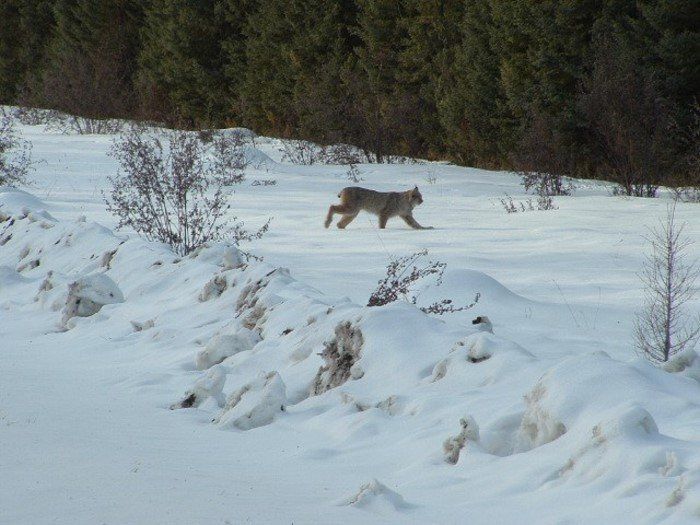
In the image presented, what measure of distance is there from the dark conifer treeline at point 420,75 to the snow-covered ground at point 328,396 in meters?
9.42

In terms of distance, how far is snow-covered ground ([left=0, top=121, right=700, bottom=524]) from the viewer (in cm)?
337

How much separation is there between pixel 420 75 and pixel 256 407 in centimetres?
2311

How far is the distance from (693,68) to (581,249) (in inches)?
475

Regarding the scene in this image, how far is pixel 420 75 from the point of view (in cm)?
2709

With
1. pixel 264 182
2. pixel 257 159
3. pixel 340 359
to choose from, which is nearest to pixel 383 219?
pixel 264 182

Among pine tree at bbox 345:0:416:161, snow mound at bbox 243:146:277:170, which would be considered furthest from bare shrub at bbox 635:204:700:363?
pine tree at bbox 345:0:416:161

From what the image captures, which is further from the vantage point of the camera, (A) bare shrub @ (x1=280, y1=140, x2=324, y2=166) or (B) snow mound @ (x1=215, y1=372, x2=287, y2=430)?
(A) bare shrub @ (x1=280, y1=140, x2=324, y2=166)

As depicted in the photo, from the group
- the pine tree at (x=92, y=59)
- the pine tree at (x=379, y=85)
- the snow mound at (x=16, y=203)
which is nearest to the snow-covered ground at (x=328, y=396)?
the snow mound at (x=16, y=203)

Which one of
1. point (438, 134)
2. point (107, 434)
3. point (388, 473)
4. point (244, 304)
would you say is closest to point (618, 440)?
point (388, 473)

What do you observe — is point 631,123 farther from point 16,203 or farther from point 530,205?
point 16,203

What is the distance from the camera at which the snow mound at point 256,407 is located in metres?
4.89

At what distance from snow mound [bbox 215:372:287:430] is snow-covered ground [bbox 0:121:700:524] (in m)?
0.01

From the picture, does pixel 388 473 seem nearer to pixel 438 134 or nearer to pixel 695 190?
pixel 695 190

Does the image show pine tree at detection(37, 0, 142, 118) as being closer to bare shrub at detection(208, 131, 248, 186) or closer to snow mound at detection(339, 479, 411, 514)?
bare shrub at detection(208, 131, 248, 186)
